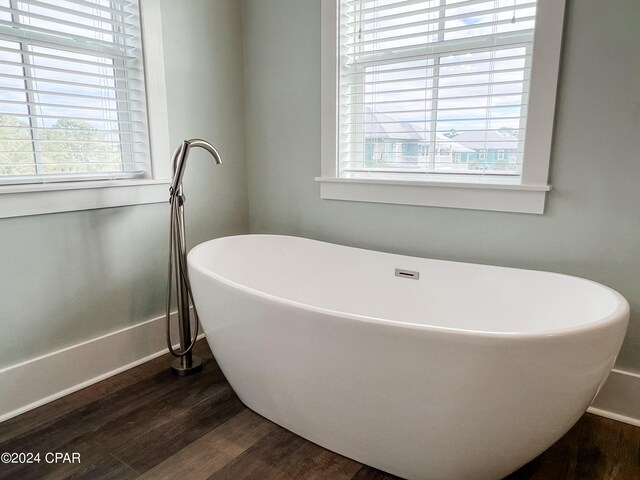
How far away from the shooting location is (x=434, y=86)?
2.11m

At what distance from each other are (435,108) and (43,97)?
174 cm

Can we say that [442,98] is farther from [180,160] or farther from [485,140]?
[180,160]

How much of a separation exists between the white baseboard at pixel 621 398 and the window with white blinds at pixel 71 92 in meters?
2.35

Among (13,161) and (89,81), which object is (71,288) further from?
(89,81)

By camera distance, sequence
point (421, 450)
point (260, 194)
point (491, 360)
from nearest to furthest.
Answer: point (491, 360)
point (421, 450)
point (260, 194)

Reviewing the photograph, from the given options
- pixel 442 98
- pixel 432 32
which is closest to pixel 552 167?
pixel 442 98

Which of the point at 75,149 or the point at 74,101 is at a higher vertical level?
the point at 74,101

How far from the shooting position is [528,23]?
6.03ft

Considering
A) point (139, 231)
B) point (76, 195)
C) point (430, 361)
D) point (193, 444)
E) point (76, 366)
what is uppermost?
point (76, 195)

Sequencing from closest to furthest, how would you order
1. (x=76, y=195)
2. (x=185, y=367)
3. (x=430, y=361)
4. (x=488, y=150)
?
(x=430, y=361)
(x=76, y=195)
(x=488, y=150)
(x=185, y=367)

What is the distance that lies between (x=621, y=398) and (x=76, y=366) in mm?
2357

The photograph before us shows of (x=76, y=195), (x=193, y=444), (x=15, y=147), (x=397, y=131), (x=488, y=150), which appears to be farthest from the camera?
(x=397, y=131)

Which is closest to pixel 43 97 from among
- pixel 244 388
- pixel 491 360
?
pixel 244 388

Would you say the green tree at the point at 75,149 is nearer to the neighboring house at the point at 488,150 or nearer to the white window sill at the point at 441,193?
the white window sill at the point at 441,193
